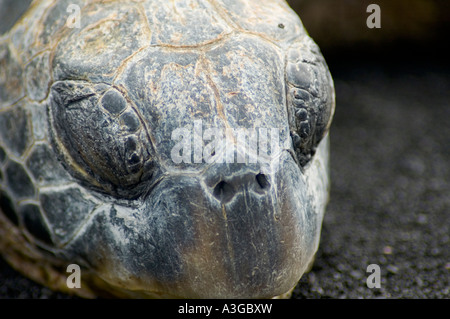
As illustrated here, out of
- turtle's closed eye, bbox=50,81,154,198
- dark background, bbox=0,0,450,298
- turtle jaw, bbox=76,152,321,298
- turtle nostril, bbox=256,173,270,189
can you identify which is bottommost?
dark background, bbox=0,0,450,298

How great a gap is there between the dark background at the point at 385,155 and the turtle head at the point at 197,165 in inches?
17.3

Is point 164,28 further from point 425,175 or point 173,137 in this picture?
point 425,175

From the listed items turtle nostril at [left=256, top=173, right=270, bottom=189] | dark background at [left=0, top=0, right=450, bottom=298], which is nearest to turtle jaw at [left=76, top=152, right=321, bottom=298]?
turtle nostril at [left=256, top=173, right=270, bottom=189]

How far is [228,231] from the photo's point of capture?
1.22 metres

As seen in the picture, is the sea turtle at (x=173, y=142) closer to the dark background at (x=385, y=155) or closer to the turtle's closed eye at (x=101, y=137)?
the turtle's closed eye at (x=101, y=137)

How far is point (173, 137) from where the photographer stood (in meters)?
1.25

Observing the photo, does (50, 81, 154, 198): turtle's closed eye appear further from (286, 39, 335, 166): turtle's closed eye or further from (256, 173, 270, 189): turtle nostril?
(286, 39, 335, 166): turtle's closed eye

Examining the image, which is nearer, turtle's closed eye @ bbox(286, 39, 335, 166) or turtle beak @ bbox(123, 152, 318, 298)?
turtle beak @ bbox(123, 152, 318, 298)

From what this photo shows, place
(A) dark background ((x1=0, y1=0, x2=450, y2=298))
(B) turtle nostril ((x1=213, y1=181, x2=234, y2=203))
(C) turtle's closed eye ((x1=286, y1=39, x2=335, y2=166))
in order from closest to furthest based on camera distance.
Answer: (B) turtle nostril ((x1=213, y1=181, x2=234, y2=203)) → (C) turtle's closed eye ((x1=286, y1=39, x2=335, y2=166)) → (A) dark background ((x1=0, y1=0, x2=450, y2=298))

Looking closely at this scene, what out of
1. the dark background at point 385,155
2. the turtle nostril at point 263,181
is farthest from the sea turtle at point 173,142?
the dark background at point 385,155

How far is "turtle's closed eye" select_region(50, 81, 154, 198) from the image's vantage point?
127 cm
